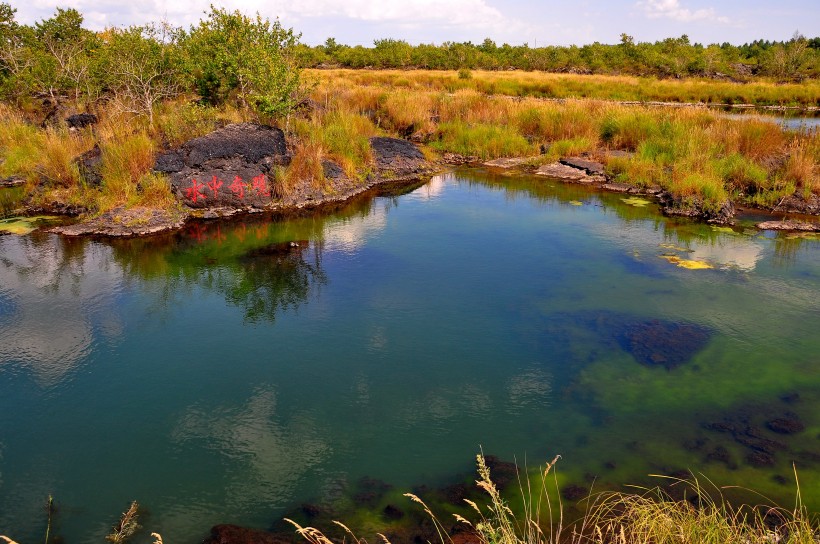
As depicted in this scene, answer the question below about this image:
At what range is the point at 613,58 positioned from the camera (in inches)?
1866

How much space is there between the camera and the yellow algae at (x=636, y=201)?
43.4 ft

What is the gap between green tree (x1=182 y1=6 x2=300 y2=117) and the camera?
13539 mm

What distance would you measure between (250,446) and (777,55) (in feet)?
167

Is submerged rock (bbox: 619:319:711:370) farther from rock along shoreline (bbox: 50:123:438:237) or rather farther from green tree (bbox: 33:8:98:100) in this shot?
green tree (bbox: 33:8:98:100)

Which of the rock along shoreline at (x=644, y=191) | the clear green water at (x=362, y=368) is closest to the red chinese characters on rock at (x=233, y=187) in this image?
the clear green water at (x=362, y=368)

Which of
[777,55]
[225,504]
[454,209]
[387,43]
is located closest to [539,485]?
[225,504]

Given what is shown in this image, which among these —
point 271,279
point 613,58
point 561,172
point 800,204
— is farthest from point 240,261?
point 613,58

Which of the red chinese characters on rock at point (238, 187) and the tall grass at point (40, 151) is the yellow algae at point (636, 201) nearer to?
the red chinese characters on rock at point (238, 187)

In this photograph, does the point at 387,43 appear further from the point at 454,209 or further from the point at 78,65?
the point at 454,209

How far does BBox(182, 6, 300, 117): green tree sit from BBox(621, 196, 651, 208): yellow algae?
8993 millimetres

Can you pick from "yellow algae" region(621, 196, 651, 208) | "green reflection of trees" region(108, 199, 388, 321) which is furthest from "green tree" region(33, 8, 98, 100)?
"yellow algae" region(621, 196, 651, 208)

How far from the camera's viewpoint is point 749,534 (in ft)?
11.1

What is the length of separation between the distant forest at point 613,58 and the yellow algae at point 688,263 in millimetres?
37638

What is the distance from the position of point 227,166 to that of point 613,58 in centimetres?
4464
